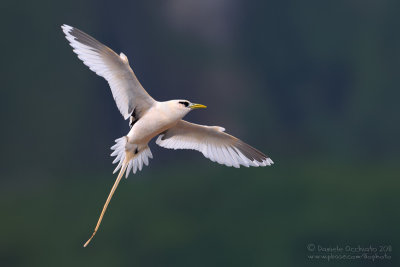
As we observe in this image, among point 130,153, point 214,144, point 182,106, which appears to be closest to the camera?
point 182,106

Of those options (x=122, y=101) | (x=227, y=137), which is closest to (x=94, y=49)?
(x=122, y=101)

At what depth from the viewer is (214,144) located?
7.64 ft

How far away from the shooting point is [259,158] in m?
2.26

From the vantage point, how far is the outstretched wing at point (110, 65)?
2.03 metres

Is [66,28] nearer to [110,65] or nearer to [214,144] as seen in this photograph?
[110,65]

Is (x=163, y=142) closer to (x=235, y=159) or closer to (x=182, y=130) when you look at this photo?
(x=182, y=130)

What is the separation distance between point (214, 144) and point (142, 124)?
44 centimetres

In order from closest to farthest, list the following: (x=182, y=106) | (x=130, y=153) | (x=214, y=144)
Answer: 1. (x=182, y=106)
2. (x=130, y=153)
3. (x=214, y=144)

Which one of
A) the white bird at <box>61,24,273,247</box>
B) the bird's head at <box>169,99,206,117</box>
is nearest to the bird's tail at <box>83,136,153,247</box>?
the white bird at <box>61,24,273,247</box>

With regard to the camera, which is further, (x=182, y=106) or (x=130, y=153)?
(x=130, y=153)

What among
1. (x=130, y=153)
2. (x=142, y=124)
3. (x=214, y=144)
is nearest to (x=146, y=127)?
(x=142, y=124)

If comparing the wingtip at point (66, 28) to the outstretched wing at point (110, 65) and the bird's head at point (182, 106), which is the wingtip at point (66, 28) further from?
the bird's head at point (182, 106)

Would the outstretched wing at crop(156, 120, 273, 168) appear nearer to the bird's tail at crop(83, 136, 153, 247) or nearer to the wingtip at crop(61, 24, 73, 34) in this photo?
the bird's tail at crop(83, 136, 153, 247)

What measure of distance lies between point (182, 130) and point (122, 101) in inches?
13.5
